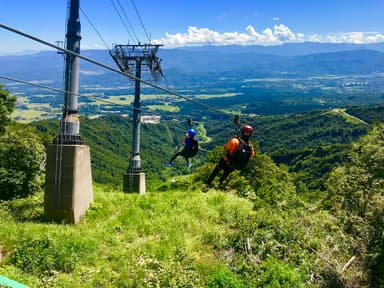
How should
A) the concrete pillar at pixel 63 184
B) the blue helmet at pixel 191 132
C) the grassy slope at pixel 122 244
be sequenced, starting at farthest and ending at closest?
1. the blue helmet at pixel 191 132
2. the concrete pillar at pixel 63 184
3. the grassy slope at pixel 122 244

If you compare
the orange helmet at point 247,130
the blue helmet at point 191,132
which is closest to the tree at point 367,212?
the orange helmet at point 247,130

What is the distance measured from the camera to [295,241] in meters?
10.3

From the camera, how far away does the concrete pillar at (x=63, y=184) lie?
458 inches

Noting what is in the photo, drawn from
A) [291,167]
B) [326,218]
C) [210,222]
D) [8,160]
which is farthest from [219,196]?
[291,167]

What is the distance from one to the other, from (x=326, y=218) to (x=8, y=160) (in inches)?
658

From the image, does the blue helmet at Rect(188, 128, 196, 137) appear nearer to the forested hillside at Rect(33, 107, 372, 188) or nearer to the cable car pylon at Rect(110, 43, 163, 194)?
the cable car pylon at Rect(110, 43, 163, 194)

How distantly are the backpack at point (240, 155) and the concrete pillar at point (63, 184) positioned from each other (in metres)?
5.21

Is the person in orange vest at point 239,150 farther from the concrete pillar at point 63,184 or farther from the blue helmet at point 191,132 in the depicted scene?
the concrete pillar at point 63,184

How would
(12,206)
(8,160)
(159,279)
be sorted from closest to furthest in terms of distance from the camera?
(159,279), (12,206), (8,160)

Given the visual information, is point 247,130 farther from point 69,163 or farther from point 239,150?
point 69,163

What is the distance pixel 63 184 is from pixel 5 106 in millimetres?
15882

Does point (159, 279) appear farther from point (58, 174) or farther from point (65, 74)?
point (65, 74)

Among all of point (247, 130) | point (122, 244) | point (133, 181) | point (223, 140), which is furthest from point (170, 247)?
point (223, 140)

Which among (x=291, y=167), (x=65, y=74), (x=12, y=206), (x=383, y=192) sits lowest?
(x=291, y=167)
